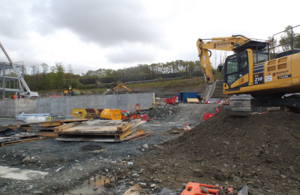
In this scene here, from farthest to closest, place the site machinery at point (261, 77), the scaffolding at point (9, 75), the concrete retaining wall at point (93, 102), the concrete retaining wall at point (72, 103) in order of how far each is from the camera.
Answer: the scaffolding at point (9, 75)
the concrete retaining wall at point (72, 103)
the concrete retaining wall at point (93, 102)
the site machinery at point (261, 77)

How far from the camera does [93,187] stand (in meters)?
3.62

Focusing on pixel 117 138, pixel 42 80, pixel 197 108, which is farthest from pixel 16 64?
pixel 117 138

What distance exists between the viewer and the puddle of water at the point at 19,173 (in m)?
4.06

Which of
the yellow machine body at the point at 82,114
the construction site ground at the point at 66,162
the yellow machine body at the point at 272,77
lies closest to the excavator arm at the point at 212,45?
the yellow machine body at the point at 272,77

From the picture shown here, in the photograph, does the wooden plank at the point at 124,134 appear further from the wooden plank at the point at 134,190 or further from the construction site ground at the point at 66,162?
→ the wooden plank at the point at 134,190

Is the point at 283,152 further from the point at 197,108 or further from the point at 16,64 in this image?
the point at 16,64

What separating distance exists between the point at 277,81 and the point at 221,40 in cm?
592

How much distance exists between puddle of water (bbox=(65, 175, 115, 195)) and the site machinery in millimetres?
4157

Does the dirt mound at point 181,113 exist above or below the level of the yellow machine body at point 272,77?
below

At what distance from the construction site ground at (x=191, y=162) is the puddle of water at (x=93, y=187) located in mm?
18

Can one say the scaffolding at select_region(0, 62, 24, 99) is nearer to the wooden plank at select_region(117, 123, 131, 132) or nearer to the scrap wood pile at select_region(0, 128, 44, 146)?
the scrap wood pile at select_region(0, 128, 44, 146)

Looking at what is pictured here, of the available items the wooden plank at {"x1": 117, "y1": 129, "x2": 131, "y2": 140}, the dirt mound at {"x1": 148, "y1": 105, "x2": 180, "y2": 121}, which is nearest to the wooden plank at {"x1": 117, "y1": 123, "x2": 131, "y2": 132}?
the wooden plank at {"x1": 117, "y1": 129, "x2": 131, "y2": 140}

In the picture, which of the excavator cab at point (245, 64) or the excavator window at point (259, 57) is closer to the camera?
the excavator cab at point (245, 64)

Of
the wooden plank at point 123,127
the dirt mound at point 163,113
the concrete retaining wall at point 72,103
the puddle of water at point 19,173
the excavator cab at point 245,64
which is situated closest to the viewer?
the puddle of water at point 19,173
